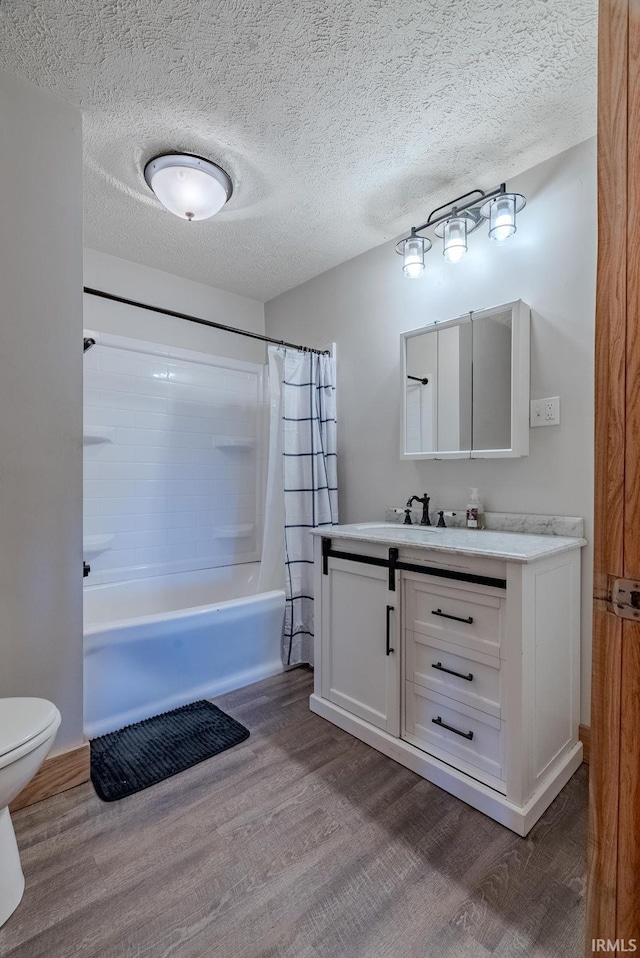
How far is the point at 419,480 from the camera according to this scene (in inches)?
89.7

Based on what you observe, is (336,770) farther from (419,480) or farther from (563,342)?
(563,342)

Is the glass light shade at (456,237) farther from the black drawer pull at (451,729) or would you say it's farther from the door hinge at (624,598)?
the black drawer pull at (451,729)

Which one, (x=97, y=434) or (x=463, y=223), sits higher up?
(x=463, y=223)

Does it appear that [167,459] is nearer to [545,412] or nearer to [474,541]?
[474,541]

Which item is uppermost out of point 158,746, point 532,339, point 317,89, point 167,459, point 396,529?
point 317,89

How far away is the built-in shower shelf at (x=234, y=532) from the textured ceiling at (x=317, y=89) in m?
1.92

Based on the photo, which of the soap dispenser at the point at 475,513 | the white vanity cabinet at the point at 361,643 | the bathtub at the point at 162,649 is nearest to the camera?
the white vanity cabinet at the point at 361,643

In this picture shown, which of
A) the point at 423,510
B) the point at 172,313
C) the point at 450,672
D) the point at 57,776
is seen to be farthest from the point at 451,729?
the point at 172,313

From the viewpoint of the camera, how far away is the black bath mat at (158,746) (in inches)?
60.8

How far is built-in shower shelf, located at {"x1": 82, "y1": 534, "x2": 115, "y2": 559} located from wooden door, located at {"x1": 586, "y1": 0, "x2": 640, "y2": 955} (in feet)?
8.30

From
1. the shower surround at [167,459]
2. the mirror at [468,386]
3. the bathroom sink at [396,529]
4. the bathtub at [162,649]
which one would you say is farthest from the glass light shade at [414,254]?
the bathtub at [162,649]

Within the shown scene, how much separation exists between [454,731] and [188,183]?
7.76ft

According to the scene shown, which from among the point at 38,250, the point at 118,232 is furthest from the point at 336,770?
the point at 118,232

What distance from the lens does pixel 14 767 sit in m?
1.07
